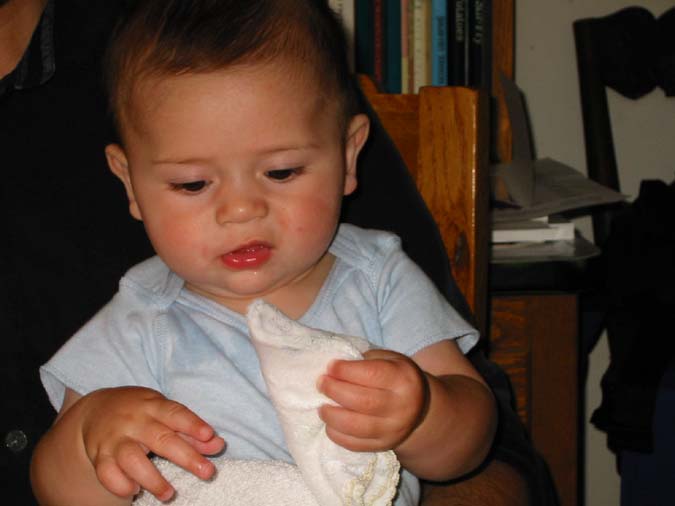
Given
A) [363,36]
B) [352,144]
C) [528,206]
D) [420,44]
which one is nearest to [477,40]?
[420,44]

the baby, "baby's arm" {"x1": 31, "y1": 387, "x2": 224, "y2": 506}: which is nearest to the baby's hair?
the baby

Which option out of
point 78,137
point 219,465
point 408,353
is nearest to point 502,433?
point 408,353

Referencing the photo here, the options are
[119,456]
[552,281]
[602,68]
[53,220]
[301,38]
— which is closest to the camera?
[119,456]

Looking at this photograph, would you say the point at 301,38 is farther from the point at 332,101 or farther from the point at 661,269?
the point at 661,269

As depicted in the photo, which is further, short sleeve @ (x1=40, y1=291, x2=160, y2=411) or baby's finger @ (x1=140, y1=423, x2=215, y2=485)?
short sleeve @ (x1=40, y1=291, x2=160, y2=411)

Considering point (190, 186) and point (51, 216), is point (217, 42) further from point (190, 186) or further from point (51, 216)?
point (51, 216)

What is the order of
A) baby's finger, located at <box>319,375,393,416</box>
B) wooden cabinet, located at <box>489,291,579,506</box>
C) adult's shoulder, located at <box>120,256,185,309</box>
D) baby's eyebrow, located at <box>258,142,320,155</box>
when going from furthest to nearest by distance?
1. wooden cabinet, located at <box>489,291,579,506</box>
2. adult's shoulder, located at <box>120,256,185,309</box>
3. baby's eyebrow, located at <box>258,142,320,155</box>
4. baby's finger, located at <box>319,375,393,416</box>

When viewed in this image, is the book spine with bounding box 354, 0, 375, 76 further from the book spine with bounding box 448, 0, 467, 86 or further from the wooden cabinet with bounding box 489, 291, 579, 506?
the wooden cabinet with bounding box 489, 291, 579, 506

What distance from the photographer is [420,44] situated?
1741mm

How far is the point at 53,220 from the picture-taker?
962 mm

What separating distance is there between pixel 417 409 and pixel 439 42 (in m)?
1.17

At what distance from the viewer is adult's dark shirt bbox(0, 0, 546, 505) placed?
911mm

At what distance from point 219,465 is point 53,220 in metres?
0.37

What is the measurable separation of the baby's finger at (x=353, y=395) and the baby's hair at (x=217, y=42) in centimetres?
29
